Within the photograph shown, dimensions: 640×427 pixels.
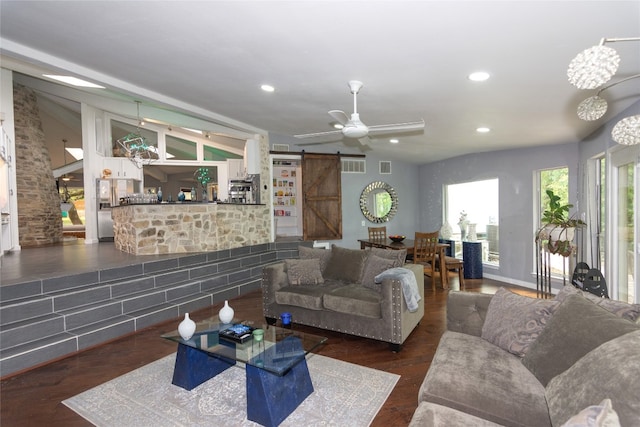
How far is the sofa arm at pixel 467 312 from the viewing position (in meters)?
2.50

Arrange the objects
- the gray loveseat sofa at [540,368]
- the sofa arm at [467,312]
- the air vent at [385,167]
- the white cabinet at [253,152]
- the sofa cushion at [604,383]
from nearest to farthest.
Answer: the sofa cushion at [604,383] < the gray loveseat sofa at [540,368] < the sofa arm at [467,312] < the white cabinet at [253,152] < the air vent at [385,167]

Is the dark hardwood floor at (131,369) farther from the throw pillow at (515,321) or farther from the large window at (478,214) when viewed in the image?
the large window at (478,214)

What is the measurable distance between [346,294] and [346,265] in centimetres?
65

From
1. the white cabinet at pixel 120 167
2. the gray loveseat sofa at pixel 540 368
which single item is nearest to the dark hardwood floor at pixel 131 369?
the gray loveseat sofa at pixel 540 368

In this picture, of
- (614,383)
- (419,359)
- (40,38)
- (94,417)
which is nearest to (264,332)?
(94,417)

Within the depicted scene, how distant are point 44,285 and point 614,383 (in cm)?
461

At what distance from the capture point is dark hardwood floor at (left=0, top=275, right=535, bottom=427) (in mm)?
2240

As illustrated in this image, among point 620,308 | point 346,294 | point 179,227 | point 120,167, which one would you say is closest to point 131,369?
point 346,294

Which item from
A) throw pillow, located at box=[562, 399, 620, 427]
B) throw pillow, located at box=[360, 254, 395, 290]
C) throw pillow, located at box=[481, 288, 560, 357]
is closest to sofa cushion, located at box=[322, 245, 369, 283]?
throw pillow, located at box=[360, 254, 395, 290]

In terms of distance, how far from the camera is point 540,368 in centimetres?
183

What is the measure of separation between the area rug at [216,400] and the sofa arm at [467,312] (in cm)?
69

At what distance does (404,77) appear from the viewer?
326 cm

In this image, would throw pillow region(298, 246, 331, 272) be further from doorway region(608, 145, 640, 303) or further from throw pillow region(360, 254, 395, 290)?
doorway region(608, 145, 640, 303)

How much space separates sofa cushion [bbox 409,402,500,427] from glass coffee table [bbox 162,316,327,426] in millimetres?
908
